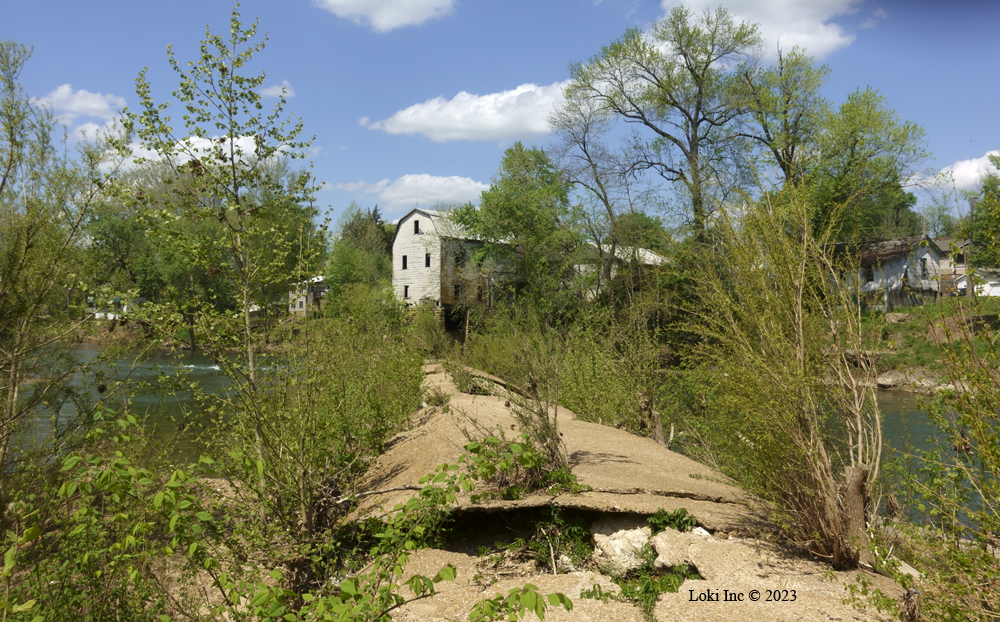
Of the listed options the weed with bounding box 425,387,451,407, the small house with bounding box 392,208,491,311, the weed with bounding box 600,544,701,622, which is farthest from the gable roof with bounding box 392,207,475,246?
the weed with bounding box 600,544,701,622

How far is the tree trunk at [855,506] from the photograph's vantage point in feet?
16.4

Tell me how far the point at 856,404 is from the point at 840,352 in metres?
0.45

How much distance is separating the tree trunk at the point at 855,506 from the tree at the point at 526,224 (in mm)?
21285

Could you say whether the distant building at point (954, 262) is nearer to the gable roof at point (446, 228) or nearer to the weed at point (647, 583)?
the weed at point (647, 583)

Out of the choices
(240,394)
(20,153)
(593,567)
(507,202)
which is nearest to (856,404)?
(593,567)

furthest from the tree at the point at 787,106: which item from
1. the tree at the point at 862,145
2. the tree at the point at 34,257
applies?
the tree at the point at 34,257

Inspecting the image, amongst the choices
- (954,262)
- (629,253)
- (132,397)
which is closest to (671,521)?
(954,262)

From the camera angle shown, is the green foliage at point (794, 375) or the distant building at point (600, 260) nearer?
the green foliage at point (794, 375)

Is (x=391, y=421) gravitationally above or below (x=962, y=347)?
below

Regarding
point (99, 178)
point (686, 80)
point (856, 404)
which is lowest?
point (856, 404)

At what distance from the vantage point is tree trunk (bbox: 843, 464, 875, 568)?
16.4 feet

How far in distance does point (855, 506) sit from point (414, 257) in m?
37.1

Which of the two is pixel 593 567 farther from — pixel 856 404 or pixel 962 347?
pixel 962 347

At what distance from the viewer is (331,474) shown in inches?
279
